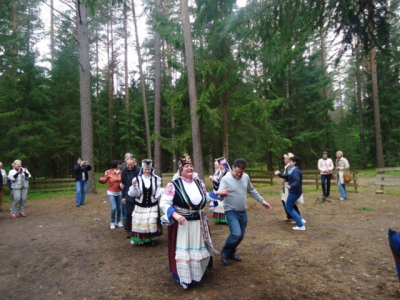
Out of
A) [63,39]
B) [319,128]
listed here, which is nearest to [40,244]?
[63,39]

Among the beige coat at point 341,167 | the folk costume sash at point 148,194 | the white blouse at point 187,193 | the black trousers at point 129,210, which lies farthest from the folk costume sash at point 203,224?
the beige coat at point 341,167

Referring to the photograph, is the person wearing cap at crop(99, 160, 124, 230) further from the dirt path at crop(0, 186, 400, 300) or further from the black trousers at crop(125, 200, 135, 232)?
the black trousers at crop(125, 200, 135, 232)

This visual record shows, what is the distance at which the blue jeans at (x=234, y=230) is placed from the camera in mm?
4734

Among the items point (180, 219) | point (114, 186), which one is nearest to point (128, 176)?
point (114, 186)

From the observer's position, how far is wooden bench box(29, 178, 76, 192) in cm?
1712

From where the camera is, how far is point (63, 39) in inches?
834

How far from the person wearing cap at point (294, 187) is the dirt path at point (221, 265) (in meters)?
0.33

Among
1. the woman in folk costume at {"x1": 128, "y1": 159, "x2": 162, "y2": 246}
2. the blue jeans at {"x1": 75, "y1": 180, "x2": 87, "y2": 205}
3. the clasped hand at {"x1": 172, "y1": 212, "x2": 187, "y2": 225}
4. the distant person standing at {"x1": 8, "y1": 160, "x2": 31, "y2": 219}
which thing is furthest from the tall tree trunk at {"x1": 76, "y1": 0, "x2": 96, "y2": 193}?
the clasped hand at {"x1": 172, "y1": 212, "x2": 187, "y2": 225}

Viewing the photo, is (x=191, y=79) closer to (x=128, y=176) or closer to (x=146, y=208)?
A: (x=128, y=176)

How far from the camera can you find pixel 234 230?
187 inches

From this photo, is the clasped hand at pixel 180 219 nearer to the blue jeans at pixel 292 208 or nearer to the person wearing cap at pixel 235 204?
the person wearing cap at pixel 235 204

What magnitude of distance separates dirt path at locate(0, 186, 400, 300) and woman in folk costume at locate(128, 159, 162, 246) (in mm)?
322

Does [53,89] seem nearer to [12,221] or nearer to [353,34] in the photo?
[12,221]

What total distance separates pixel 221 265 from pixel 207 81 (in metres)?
10.2
